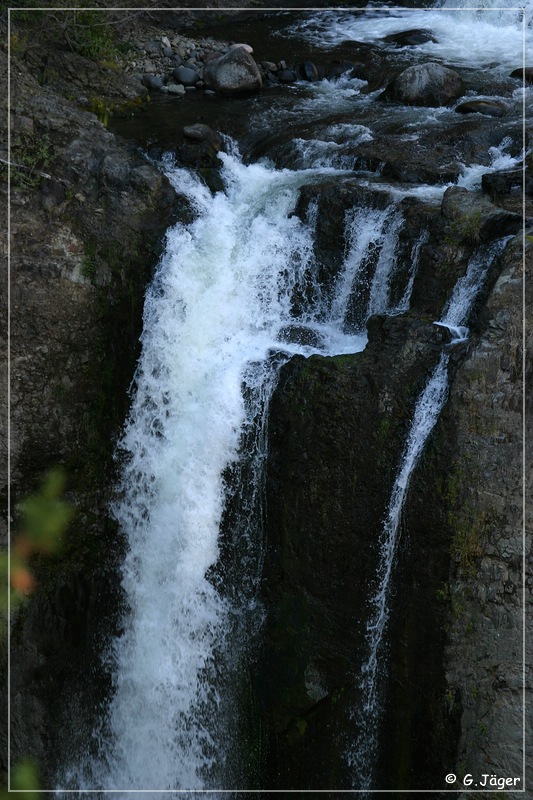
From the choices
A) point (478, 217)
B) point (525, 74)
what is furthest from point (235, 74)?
point (478, 217)

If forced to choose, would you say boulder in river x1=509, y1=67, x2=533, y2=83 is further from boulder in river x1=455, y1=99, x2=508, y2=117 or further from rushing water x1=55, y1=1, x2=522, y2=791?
rushing water x1=55, y1=1, x2=522, y2=791

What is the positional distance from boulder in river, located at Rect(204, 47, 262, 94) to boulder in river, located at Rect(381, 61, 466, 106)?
240cm

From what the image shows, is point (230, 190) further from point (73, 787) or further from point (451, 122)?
point (73, 787)

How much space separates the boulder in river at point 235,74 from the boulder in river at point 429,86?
2.40 m

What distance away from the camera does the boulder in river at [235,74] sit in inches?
519

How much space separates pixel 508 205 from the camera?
8.66 meters

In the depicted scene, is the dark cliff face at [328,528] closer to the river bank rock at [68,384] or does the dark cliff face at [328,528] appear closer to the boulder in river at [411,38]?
the river bank rock at [68,384]

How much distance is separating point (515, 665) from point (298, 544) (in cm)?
209

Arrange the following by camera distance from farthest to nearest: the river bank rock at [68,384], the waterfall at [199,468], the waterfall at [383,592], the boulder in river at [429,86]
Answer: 1. the boulder in river at [429,86]
2. the river bank rock at [68,384]
3. the waterfall at [199,468]
4. the waterfall at [383,592]

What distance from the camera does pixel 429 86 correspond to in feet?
39.1

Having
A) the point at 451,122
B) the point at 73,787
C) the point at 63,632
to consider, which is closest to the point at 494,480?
the point at 63,632
